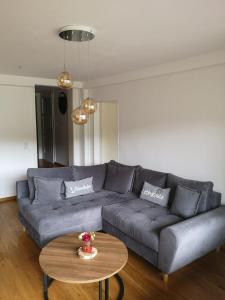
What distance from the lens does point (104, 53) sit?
3109 millimetres

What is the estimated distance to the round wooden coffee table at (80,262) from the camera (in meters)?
1.88

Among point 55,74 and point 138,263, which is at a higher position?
point 55,74

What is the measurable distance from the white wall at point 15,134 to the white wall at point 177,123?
185cm

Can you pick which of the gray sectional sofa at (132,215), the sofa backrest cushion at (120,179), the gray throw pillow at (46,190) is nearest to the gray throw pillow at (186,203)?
the gray sectional sofa at (132,215)

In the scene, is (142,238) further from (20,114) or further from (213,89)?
(20,114)

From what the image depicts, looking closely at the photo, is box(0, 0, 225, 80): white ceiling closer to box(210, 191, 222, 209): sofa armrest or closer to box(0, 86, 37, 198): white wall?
box(0, 86, 37, 198): white wall

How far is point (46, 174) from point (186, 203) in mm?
2134

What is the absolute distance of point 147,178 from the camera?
3.85m

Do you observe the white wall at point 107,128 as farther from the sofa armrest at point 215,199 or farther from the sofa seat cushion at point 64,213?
the sofa armrest at point 215,199

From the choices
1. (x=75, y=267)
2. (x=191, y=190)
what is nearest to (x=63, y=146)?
(x=191, y=190)

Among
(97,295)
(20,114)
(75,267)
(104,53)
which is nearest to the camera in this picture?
(75,267)

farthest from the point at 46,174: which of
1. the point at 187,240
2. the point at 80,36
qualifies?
the point at 187,240

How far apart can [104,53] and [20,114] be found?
2.64 m

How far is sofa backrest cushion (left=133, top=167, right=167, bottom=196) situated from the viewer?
364 cm
